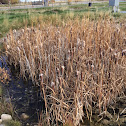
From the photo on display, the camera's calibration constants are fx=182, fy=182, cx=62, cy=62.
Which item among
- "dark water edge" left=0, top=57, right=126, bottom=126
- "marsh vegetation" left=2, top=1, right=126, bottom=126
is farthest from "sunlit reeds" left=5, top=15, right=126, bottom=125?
"dark water edge" left=0, top=57, right=126, bottom=126

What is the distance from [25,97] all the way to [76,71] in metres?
1.03

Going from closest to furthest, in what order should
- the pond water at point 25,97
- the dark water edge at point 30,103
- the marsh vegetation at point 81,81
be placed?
the marsh vegetation at point 81,81, the dark water edge at point 30,103, the pond water at point 25,97

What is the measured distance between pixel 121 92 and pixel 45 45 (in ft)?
6.23

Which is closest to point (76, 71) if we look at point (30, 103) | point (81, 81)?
point (81, 81)

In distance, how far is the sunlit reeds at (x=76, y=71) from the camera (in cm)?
246

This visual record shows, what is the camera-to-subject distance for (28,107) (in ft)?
9.55

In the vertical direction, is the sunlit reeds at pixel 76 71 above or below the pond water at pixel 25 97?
above

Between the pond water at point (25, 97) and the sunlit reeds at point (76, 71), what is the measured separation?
0.48 feet

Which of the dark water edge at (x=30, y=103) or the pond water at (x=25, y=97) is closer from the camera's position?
the dark water edge at (x=30, y=103)

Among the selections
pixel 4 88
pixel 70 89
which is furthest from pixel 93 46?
pixel 4 88

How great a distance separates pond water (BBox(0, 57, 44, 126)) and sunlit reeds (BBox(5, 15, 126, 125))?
0.15 m

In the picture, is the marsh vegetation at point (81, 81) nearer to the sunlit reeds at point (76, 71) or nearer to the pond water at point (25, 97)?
the sunlit reeds at point (76, 71)

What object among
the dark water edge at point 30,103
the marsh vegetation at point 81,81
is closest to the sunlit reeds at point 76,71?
the marsh vegetation at point 81,81

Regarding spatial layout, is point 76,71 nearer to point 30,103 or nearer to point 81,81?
point 81,81
